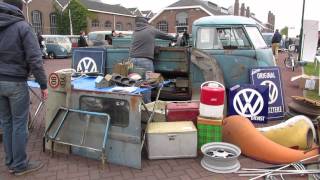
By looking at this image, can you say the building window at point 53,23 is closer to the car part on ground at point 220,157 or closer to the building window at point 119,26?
the building window at point 119,26

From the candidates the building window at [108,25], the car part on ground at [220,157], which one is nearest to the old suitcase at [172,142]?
the car part on ground at [220,157]

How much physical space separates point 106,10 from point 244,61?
50904 millimetres

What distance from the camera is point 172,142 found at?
15.3ft

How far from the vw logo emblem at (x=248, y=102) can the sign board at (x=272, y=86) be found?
446mm

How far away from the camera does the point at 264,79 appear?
6.76 metres

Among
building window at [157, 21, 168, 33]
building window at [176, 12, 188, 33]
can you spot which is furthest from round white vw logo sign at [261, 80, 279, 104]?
building window at [157, 21, 168, 33]

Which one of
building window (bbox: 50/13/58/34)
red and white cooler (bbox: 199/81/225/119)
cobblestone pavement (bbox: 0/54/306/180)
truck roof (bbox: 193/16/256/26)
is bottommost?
cobblestone pavement (bbox: 0/54/306/180)

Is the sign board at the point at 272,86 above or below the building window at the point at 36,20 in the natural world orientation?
below

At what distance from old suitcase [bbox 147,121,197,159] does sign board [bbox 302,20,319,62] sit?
28.7ft

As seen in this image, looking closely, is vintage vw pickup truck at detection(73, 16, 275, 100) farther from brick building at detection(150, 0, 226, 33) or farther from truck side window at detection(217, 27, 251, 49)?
brick building at detection(150, 0, 226, 33)

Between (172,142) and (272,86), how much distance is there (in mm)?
3216

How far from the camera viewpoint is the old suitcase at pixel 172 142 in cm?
462

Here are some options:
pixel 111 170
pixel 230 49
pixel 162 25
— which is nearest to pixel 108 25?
pixel 162 25

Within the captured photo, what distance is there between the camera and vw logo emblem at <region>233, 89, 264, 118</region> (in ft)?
20.8
